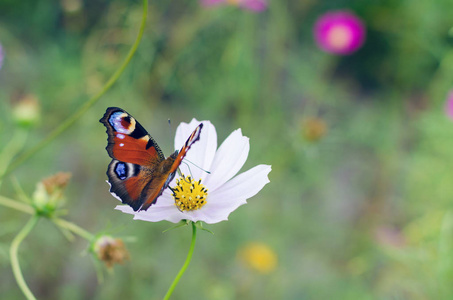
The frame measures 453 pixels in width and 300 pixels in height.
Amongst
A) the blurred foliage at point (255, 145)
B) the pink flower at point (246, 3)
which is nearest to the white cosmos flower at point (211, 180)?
the blurred foliage at point (255, 145)

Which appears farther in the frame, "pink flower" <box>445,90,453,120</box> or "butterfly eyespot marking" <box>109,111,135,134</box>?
"pink flower" <box>445,90,453,120</box>

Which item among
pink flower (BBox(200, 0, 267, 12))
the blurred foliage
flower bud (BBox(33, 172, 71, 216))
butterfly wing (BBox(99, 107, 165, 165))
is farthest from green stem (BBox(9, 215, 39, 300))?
pink flower (BBox(200, 0, 267, 12))

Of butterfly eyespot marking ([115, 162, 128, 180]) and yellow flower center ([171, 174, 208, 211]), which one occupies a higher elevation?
yellow flower center ([171, 174, 208, 211])

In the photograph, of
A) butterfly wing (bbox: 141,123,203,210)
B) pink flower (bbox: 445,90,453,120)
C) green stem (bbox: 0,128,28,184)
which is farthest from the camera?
pink flower (bbox: 445,90,453,120)

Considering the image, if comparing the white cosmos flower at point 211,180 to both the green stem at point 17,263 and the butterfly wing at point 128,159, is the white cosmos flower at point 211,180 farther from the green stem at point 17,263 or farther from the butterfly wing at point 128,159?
the green stem at point 17,263

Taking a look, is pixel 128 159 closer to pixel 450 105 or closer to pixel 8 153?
pixel 8 153

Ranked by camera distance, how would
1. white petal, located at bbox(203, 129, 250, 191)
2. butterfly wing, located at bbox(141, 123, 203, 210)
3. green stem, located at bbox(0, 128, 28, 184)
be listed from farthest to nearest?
green stem, located at bbox(0, 128, 28, 184) → white petal, located at bbox(203, 129, 250, 191) → butterfly wing, located at bbox(141, 123, 203, 210)

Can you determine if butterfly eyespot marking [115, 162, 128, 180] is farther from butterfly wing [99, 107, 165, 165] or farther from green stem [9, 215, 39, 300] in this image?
green stem [9, 215, 39, 300]

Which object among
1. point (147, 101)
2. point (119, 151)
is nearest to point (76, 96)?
point (147, 101)
